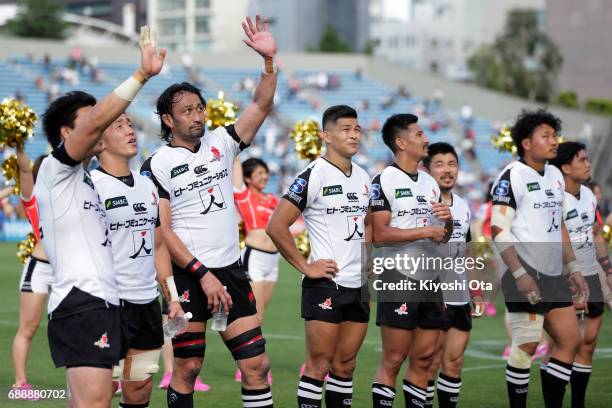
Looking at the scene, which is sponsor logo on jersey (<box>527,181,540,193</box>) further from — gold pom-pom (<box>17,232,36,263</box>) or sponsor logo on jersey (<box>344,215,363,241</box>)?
gold pom-pom (<box>17,232,36,263</box>)

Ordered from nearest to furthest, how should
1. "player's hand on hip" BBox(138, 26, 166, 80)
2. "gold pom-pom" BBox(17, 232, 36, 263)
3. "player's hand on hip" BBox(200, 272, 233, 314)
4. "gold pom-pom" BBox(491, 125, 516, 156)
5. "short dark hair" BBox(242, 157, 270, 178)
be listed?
"player's hand on hip" BBox(138, 26, 166, 80) < "player's hand on hip" BBox(200, 272, 233, 314) < "gold pom-pom" BBox(17, 232, 36, 263) < "gold pom-pom" BBox(491, 125, 516, 156) < "short dark hair" BBox(242, 157, 270, 178)

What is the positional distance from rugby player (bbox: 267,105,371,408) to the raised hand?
0.85m

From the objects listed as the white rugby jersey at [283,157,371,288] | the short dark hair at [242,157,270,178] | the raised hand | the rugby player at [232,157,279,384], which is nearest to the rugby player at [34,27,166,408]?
the raised hand

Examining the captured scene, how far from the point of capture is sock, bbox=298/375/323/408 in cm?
849

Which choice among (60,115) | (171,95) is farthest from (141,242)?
(171,95)

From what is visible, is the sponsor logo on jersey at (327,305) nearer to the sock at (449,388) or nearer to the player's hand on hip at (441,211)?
the player's hand on hip at (441,211)

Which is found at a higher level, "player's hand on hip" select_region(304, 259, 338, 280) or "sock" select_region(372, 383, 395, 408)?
"player's hand on hip" select_region(304, 259, 338, 280)

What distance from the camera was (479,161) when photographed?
48656mm

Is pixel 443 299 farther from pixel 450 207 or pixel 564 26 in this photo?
pixel 564 26

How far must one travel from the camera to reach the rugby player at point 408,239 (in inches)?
344

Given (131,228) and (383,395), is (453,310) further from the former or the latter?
(131,228)

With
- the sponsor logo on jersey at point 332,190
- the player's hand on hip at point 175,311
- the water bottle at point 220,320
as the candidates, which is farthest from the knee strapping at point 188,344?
the sponsor logo on jersey at point 332,190

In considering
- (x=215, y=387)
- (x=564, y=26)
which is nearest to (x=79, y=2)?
(x=564, y=26)

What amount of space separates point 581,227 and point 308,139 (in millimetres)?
3139
